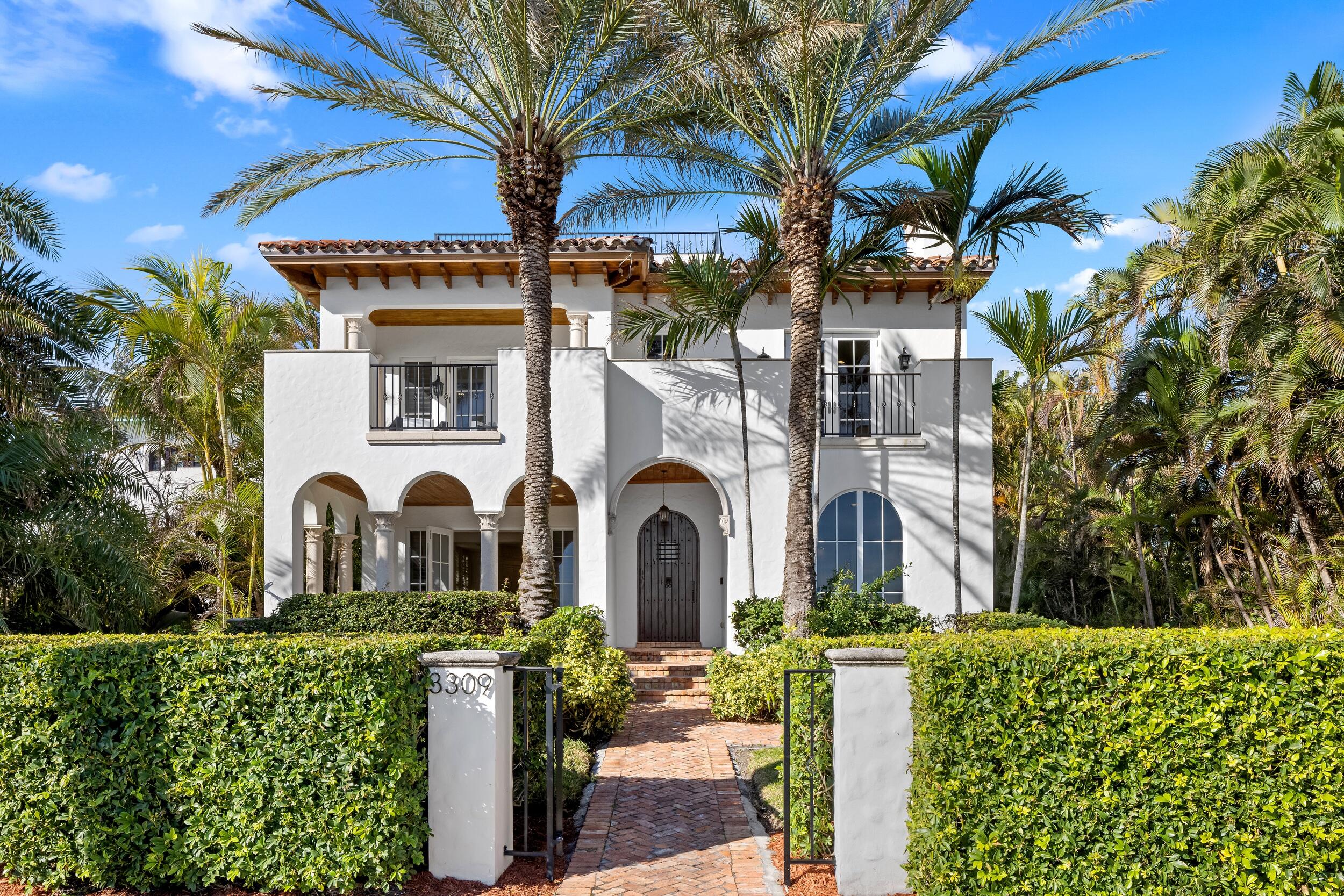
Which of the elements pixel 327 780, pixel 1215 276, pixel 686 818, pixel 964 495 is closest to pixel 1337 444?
pixel 1215 276

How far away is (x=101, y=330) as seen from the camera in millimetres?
14586

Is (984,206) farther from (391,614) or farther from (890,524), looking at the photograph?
(391,614)

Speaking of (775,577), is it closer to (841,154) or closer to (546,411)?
(546,411)

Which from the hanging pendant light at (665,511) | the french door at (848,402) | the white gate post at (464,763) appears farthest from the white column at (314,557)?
the white gate post at (464,763)

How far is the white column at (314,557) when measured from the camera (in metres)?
18.1

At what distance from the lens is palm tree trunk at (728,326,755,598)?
1573 centimetres

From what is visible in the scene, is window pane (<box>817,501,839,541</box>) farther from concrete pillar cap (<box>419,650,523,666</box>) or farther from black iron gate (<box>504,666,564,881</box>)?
concrete pillar cap (<box>419,650,523,666</box>)

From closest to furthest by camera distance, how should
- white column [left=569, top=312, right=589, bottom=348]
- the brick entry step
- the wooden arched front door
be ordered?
the brick entry step → white column [left=569, top=312, right=589, bottom=348] → the wooden arched front door

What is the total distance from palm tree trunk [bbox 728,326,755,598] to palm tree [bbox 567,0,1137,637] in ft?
7.76

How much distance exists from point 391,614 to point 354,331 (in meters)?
6.18

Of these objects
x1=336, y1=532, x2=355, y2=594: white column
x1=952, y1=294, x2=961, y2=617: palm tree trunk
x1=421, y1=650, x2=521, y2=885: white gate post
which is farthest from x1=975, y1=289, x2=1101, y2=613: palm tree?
x1=336, y1=532, x2=355, y2=594: white column

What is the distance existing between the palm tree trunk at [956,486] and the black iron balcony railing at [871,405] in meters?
0.84

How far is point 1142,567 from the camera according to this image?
18047 millimetres

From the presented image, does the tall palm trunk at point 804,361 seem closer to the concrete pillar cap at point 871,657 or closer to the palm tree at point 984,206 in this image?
the palm tree at point 984,206
